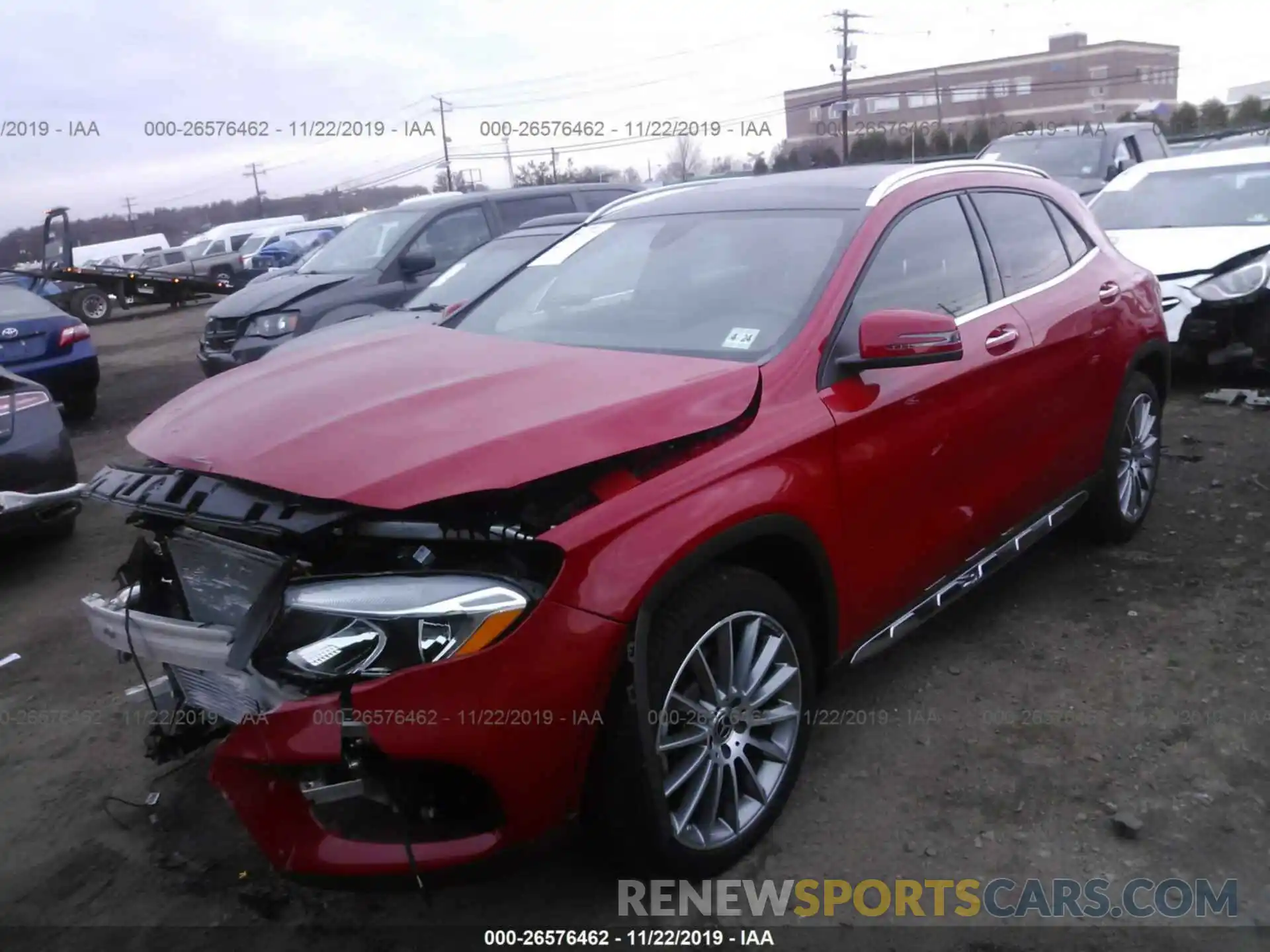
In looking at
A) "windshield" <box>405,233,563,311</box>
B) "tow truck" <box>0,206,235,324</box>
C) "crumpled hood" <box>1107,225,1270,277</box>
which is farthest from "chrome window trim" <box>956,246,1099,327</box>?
"tow truck" <box>0,206,235,324</box>

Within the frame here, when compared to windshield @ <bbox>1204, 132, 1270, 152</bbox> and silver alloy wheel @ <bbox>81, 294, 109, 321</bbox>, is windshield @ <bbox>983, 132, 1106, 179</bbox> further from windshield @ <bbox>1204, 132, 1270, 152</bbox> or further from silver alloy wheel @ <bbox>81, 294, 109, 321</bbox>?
silver alloy wheel @ <bbox>81, 294, 109, 321</bbox>

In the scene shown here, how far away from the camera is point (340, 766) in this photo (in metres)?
2.23

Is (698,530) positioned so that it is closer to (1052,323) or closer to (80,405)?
(1052,323)

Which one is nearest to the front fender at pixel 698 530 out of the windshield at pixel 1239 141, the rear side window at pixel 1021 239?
the rear side window at pixel 1021 239

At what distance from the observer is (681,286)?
3471 mm

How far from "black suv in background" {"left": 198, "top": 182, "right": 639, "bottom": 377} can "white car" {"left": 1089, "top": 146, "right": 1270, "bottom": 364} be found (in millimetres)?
4713

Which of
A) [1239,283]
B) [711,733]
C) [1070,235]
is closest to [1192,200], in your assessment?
[1239,283]

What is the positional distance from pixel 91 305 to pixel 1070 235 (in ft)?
77.8

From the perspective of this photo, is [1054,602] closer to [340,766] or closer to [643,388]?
[643,388]

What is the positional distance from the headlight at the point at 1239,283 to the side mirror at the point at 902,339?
17.3ft

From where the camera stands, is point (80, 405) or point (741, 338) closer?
point (741, 338)

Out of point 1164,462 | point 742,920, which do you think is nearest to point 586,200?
point 1164,462

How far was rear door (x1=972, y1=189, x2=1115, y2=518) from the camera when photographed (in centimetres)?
388

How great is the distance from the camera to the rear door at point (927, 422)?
3.06 m
